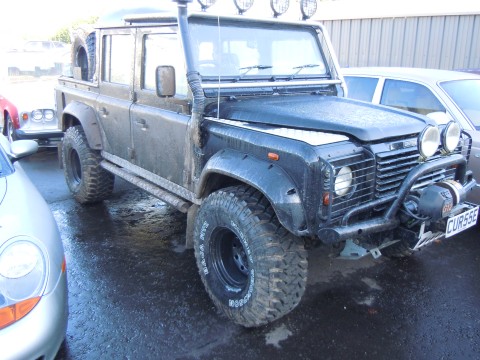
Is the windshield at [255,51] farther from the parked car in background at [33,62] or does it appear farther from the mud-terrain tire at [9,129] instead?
the parked car in background at [33,62]

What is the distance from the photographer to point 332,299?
3.59m

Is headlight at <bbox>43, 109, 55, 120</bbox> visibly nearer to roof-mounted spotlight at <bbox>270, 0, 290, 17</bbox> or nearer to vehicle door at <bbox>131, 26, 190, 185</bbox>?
vehicle door at <bbox>131, 26, 190, 185</bbox>

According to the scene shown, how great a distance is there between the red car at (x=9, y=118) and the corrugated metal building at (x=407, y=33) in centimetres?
717

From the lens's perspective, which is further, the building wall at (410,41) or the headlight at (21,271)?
the building wall at (410,41)

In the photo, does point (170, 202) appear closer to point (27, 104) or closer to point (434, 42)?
point (27, 104)

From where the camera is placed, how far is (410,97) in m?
5.30

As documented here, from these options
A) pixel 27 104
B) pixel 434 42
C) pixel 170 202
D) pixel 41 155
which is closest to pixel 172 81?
pixel 170 202

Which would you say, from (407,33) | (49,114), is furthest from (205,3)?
(407,33)

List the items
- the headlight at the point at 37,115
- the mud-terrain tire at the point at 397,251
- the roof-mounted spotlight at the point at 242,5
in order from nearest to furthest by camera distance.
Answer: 1. the roof-mounted spotlight at the point at 242,5
2. the mud-terrain tire at the point at 397,251
3. the headlight at the point at 37,115

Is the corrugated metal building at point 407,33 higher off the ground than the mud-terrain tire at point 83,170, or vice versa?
the corrugated metal building at point 407,33

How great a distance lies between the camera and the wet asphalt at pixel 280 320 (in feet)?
9.82

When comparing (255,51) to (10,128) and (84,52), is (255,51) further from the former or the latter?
(10,128)

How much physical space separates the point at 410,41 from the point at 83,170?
7.37 metres

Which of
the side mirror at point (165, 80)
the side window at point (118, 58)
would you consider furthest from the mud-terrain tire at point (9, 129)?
the side mirror at point (165, 80)
